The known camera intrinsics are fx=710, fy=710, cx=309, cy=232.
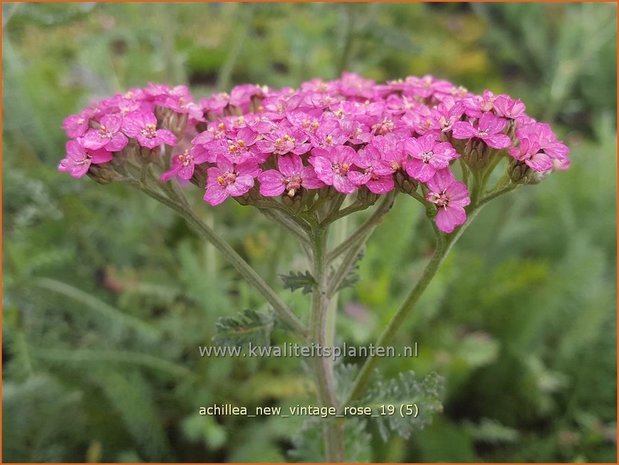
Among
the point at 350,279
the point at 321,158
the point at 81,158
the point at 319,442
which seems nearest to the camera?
the point at 321,158

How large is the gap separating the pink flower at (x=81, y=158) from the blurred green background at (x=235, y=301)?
2.42 ft

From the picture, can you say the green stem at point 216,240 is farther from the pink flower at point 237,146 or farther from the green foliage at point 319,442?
the green foliage at point 319,442

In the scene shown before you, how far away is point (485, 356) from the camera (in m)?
2.06

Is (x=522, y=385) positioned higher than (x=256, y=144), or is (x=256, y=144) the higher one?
(x=522, y=385)

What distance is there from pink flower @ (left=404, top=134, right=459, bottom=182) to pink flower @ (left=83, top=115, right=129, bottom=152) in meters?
0.44

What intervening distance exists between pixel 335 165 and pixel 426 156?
0.13 meters

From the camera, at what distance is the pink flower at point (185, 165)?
3.59ft

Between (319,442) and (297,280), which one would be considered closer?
(297,280)

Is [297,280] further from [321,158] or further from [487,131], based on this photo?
[487,131]

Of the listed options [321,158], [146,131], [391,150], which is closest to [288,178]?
[321,158]

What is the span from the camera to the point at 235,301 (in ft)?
7.80

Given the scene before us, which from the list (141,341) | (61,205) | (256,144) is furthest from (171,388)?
(256,144)

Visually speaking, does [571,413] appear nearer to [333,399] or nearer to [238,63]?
[333,399]

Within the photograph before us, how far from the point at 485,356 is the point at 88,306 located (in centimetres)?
116
